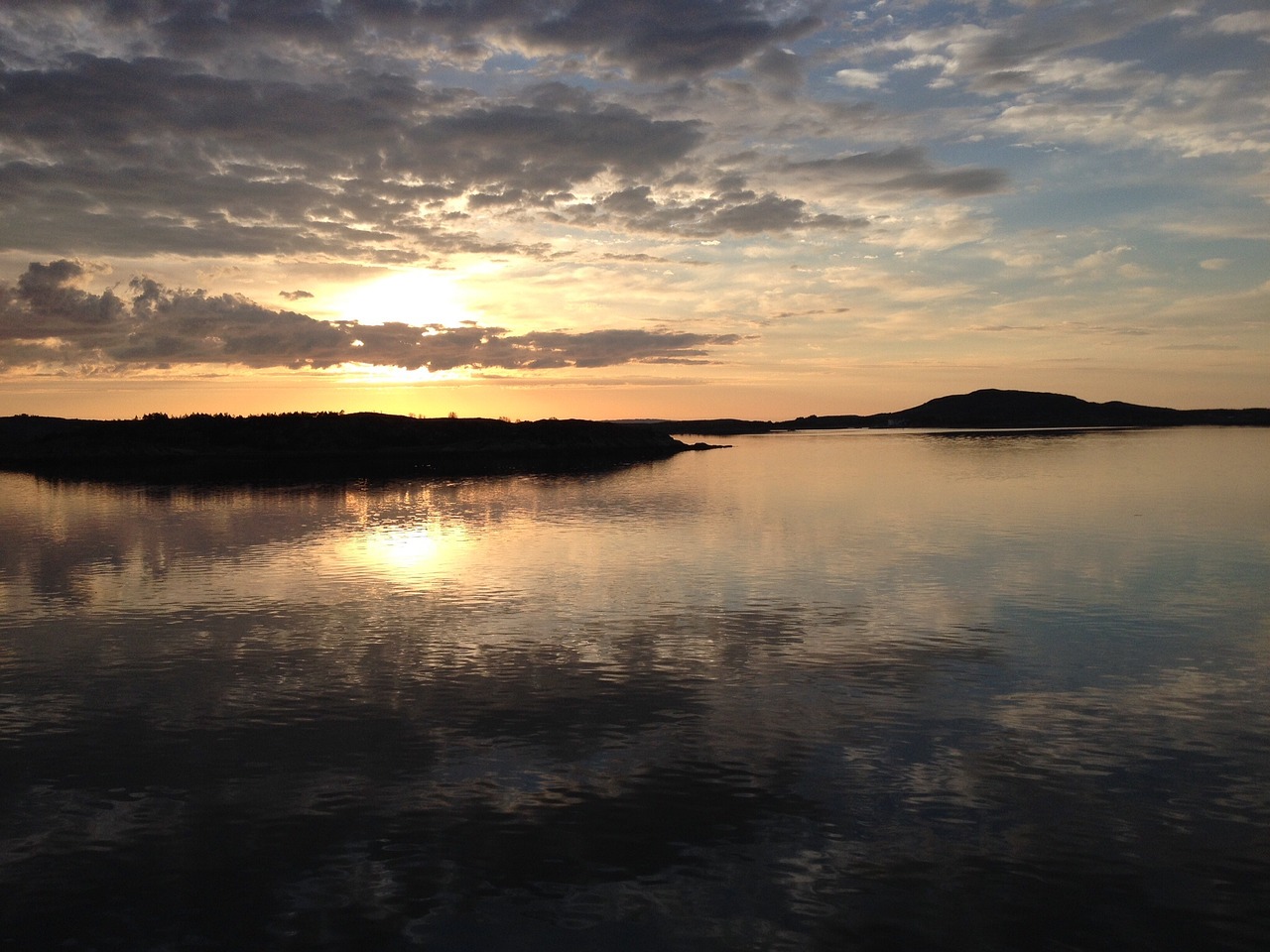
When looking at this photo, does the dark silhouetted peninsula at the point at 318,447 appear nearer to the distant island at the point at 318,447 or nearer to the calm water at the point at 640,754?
the distant island at the point at 318,447

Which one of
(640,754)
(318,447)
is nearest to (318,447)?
(318,447)

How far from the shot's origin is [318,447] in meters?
142

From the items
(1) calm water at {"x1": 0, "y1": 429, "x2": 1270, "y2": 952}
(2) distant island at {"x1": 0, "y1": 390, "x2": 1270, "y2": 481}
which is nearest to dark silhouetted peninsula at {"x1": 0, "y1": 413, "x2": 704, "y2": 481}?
(2) distant island at {"x1": 0, "y1": 390, "x2": 1270, "y2": 481}

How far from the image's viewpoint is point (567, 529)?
148ft

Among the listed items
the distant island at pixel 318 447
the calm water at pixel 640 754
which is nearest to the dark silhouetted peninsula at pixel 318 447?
the distant island at pixel 318 447

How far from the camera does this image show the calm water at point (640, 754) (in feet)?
34.0

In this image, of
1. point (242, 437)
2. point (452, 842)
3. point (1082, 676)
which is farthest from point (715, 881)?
point (242, 437)

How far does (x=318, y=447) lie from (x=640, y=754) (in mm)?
137177

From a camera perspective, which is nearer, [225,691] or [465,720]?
[465,720]

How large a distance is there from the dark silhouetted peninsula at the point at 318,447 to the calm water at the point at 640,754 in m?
67.7

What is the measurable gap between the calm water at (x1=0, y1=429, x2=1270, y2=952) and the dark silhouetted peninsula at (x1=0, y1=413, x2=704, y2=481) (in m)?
67.7

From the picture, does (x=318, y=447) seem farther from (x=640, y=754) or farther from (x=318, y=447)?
(x=640, y=754)

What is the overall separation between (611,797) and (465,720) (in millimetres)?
4401

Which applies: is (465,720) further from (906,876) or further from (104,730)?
(906,876)
